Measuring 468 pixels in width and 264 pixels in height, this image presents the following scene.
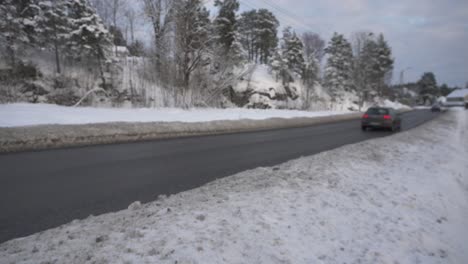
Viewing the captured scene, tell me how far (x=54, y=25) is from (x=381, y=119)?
2726cm

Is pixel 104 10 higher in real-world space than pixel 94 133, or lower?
higher

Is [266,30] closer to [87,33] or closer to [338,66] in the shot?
[338,66]

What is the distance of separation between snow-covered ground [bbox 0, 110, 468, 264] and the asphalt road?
59cm

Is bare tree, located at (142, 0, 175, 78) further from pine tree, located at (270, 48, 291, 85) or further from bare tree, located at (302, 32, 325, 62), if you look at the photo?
bare tree, located at (302, 32, 325, 62)

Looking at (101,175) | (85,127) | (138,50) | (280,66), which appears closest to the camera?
(101,175)

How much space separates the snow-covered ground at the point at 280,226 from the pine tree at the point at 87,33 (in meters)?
21.9

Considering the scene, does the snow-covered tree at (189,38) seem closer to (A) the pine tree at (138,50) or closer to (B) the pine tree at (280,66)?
(A) the pine tree at (138,50)

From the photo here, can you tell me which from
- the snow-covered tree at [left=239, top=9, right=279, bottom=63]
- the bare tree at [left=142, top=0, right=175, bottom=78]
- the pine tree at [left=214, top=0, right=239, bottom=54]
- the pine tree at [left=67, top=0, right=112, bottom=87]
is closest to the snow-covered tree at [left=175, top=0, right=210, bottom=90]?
the bare tree at [left=142, top=0, right=175, bottom=78]

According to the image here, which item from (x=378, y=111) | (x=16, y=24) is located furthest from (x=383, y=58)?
(x=16, y=24)

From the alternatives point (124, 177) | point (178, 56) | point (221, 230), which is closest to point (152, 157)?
point (124, 177)

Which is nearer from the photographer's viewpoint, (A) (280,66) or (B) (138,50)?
(B) (138,50)

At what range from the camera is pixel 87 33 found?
20.3m

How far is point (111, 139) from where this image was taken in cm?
930

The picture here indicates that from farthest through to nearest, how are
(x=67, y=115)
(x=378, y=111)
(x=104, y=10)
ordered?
(x=104, y=10) < (x=378, y=111) < (x=67, y=115)
